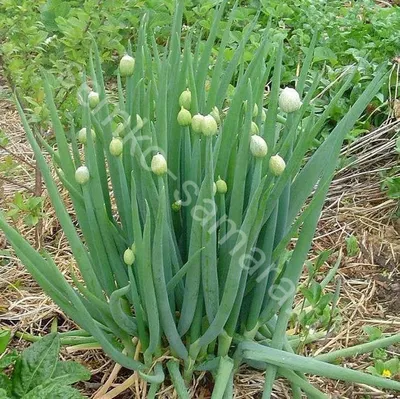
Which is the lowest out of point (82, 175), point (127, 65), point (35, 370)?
point (35, 370)

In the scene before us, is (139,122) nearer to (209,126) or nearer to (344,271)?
(209,126)

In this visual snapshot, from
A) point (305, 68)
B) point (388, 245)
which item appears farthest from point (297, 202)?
point (388, 245)

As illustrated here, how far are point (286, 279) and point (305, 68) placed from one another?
40cm

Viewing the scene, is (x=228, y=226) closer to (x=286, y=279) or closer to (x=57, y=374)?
(x=286, y=279)

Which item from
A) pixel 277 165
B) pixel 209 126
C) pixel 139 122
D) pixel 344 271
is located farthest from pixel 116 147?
pixel 344 271

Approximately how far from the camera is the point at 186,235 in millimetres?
1353

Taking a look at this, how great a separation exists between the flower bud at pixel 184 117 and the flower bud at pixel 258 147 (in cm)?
13

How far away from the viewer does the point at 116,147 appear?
47.6 inches

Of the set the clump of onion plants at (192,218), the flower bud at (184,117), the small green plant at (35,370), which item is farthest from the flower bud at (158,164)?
the small green plant at (35,370)

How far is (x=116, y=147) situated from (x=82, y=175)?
0.08 metres

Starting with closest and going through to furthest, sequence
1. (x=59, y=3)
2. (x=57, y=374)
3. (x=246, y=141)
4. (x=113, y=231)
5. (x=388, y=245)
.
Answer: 1. (x=246, y=141)
2. (x=113, y=231)
3. (x=57, y=374)
4. (x=388, y=245)
5. (x=59, y=3)

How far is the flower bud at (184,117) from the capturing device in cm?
122

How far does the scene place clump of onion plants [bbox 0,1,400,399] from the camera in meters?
1.19

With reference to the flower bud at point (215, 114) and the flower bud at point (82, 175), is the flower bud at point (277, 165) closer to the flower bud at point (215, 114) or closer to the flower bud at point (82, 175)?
the flower bud at point (215, 114)
